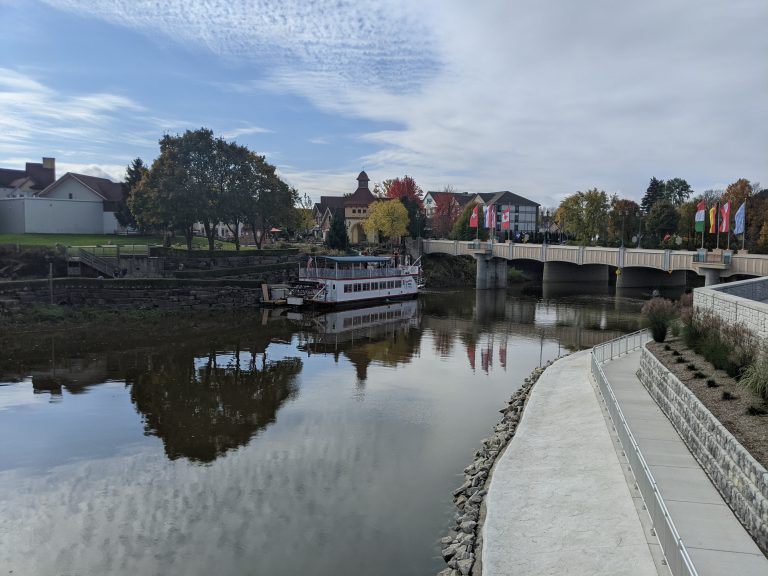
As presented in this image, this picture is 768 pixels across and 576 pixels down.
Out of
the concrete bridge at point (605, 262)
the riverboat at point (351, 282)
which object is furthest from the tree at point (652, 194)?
the riverboat at point (351, 282)

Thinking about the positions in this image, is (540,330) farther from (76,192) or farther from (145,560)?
(76,192)

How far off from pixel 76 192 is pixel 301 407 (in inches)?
2874

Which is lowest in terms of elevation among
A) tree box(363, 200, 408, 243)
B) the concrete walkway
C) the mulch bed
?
the concrete walkway

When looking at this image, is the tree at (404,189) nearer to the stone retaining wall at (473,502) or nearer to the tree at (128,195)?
the tree at (128,195)

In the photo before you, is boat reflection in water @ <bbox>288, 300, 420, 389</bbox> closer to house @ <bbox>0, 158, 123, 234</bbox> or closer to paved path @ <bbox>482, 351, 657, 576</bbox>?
paved path @ <bbox>482, 351, 657, 576</bbox>

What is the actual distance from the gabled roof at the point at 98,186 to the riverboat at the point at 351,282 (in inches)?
1411

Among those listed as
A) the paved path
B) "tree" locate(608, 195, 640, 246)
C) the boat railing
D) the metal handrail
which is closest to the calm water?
the paved path

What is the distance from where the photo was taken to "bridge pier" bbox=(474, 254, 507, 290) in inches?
3425

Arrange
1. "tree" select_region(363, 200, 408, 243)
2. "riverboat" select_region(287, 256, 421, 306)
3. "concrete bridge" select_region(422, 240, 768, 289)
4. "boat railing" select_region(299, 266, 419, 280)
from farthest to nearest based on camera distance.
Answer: "tree" select_region(363, 200, 408, 243) < "boat railing" select_region(299, 266, 419, 280) < "riverboat" select_region(287, 256, 421, 306) < "concrete bridge" select_region(422, 240, 768, 289)

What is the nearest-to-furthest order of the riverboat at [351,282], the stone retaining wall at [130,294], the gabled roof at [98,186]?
1. the stone retaining wall at [130,294]
2. the riverboat at [351,282]
3. the gabled roof at [98,186]

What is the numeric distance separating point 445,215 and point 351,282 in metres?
75.6

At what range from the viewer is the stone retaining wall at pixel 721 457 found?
1226 cm

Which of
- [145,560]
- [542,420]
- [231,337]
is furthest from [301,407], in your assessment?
[231,337]

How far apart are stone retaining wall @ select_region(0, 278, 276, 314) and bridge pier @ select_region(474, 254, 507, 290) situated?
35.5 m
